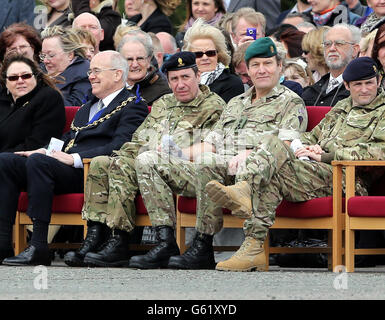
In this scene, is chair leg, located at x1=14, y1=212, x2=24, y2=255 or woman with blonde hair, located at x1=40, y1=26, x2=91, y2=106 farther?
woman with blonde hair, located at x1=40, y1=26, x2=91, y2=106

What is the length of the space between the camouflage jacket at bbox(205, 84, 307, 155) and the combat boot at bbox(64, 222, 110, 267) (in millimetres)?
1153

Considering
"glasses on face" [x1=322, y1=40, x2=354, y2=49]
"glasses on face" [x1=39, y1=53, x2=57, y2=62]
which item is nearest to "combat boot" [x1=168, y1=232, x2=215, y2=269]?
"glasses on face" [x1=322, y1=40, x2=354, y2=49]

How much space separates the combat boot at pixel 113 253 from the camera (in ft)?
31.1

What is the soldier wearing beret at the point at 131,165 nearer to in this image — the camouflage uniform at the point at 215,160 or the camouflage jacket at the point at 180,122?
the camouflage jacket at the point at 180,122

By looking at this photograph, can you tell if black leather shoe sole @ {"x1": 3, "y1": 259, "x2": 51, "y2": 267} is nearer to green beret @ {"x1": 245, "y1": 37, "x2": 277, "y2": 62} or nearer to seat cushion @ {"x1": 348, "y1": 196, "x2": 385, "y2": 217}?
green beret @ {"x1": 245, "y1": 37, "x2": 277, "y2": 62}

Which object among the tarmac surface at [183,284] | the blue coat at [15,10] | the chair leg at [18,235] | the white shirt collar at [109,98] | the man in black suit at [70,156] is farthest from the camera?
the blue coat at [15,10]

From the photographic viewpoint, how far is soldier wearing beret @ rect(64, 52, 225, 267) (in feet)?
31.3

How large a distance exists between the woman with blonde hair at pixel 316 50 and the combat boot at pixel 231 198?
10.0 feet

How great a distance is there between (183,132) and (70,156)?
3.37 ft

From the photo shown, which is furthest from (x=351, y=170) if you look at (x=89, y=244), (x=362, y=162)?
(x=89, y=244)

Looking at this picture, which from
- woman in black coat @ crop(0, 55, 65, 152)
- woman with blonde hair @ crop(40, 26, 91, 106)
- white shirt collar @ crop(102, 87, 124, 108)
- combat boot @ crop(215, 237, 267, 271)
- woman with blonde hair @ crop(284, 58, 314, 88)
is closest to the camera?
combat boot @ crop(215, 237, 267, 271)

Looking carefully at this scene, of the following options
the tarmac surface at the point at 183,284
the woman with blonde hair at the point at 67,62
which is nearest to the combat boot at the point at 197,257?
the tarmac surface at the point at 183,284

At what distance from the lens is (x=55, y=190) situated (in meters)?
10.0
